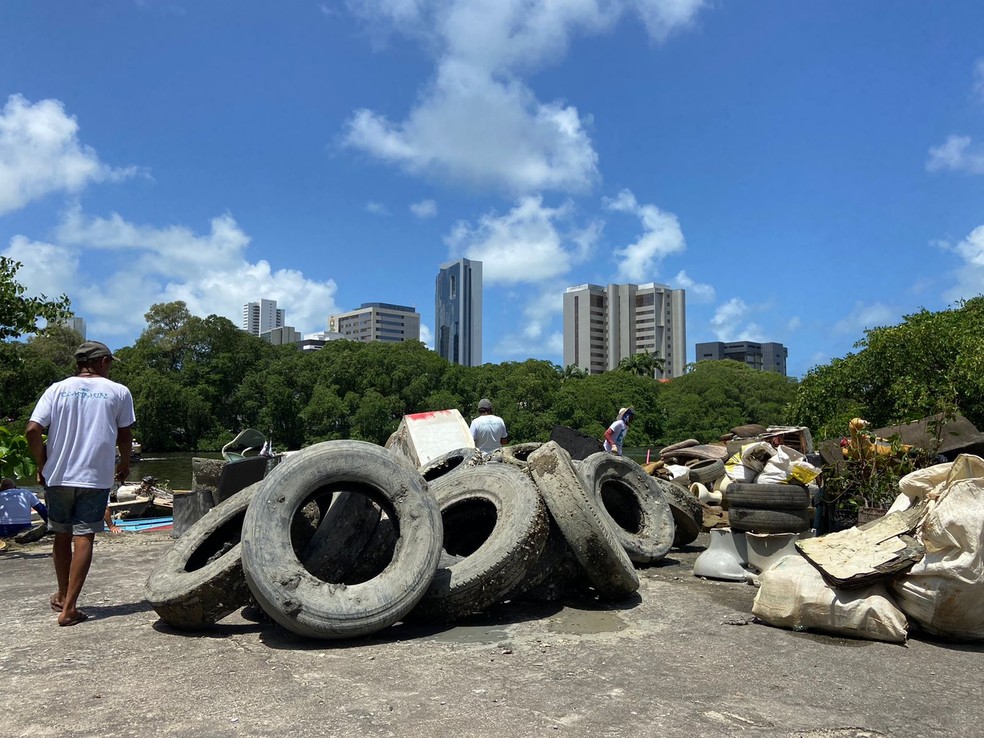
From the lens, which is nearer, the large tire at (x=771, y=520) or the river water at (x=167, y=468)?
the large tire at (x=771, y=520)

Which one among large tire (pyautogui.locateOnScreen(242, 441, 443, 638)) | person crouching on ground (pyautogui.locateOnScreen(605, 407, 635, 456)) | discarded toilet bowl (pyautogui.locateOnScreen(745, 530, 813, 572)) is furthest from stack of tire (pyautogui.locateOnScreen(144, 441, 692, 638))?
person crouching on ground (pyautogui.locateOnScreen(605, 407, 635, 456))

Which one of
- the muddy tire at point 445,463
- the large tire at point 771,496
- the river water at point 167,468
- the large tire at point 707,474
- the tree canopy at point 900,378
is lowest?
the river water at point 167,468

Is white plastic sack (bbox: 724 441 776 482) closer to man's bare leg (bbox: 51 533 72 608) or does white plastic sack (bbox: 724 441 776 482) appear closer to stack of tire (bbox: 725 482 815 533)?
stack of tire (bbox: 725 482 815 533)

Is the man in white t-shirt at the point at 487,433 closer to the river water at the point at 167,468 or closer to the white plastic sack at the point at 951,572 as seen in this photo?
the white plastic sack at the point at 951,572

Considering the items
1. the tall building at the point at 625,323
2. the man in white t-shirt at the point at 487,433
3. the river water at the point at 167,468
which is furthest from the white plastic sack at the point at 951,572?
the tall building at the point at 625,323

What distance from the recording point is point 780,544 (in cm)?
645

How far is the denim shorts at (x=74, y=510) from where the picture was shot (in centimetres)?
462

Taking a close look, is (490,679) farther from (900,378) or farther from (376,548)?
(900,378)

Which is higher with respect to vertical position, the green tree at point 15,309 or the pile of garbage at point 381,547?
the green tree at point 15,309

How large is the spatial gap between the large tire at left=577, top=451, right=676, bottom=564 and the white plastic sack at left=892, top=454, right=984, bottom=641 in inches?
113

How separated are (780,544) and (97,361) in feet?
18.5

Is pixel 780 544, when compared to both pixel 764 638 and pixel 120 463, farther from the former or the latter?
pixel 120 463

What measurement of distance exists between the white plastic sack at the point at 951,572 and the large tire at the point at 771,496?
1.88m

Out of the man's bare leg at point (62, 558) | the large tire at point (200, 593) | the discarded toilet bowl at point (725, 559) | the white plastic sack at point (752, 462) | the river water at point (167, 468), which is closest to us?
the large tire at point (200, 593)
